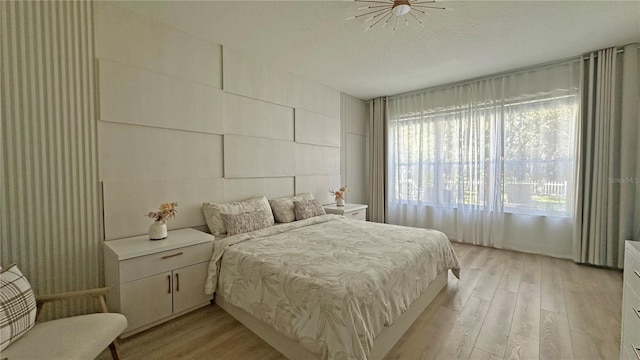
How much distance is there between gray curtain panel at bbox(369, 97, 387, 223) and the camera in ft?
17.0

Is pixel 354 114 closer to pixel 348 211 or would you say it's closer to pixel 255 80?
pixel 348 211

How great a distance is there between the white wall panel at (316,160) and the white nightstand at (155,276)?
1.95m

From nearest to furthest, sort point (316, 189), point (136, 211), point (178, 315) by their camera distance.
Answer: point (178, 315)
point (136, 211)
point (316, 189)

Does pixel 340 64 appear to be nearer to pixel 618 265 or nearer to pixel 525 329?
pixel 525 329

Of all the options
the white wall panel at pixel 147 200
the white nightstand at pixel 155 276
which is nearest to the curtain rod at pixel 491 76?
the white wall panel at pixel 147 200

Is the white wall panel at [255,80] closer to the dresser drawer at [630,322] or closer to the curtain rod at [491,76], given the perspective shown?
the curtain rod at [491,76]

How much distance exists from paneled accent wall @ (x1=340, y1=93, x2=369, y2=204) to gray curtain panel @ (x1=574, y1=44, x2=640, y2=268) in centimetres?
322

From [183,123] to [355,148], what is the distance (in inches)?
132

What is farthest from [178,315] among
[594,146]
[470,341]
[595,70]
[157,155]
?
[595,70]

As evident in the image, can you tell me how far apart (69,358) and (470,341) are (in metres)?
2.39

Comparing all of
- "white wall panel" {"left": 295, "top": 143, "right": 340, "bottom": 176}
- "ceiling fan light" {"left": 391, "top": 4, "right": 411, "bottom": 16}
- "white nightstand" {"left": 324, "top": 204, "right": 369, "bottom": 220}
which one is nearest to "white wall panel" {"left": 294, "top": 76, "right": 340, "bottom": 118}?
"white wall panel" {"left": 295, "top": 143, "right": 340, "bottom": 176}

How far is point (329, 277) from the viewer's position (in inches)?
64.6

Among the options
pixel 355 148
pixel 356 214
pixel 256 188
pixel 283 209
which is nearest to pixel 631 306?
pixel 283 209

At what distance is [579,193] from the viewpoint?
3.33m
